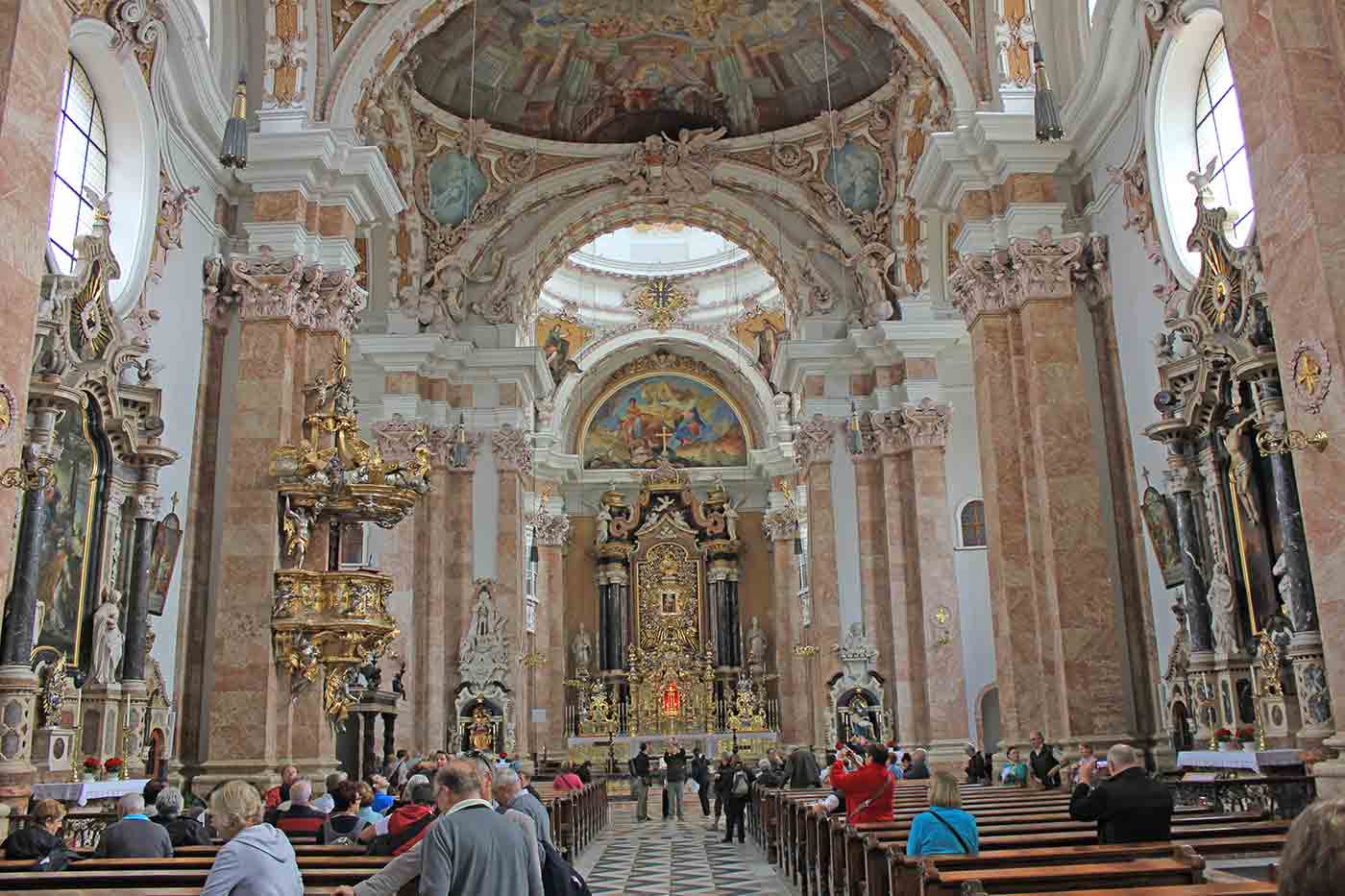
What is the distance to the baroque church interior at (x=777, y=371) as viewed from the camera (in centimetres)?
855

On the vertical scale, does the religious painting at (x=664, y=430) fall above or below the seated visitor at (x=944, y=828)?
above

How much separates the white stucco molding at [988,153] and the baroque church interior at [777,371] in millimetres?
52

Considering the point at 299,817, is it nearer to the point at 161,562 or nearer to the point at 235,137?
the point at 161,562

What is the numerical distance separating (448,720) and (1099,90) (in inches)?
531

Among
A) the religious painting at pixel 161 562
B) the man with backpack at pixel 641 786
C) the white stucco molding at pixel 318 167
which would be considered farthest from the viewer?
the man with backpack at pixel 641 786

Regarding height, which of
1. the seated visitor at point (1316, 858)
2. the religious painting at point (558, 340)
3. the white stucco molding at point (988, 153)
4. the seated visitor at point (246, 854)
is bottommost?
the seated visitor at point (246, 854)

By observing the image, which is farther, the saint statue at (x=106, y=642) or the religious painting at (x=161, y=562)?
the religious painting at (x=161, y=562)

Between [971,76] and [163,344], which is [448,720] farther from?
[971,76]

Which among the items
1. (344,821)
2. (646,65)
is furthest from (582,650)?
(344,821)

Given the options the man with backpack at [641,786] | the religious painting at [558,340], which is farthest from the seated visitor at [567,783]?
the religious painting at [558,340]

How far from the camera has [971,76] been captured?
44.2ft

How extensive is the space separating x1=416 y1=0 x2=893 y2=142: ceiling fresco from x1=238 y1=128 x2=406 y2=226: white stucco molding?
19.3ft

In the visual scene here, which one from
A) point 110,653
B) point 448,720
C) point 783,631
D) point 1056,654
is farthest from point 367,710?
point 783,631

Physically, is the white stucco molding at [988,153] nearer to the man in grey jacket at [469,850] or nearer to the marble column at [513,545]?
the marble column at [513,545]
